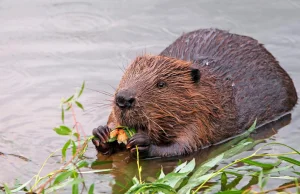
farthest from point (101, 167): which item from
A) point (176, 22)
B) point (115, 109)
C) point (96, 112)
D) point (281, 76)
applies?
point (176, 22)

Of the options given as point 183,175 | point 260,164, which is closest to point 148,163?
point 260,164

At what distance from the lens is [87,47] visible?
8.58 m

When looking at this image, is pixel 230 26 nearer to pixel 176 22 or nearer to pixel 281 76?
pixel 176 22

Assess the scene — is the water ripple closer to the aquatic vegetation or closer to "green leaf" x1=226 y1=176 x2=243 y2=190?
the aquatic vegetation

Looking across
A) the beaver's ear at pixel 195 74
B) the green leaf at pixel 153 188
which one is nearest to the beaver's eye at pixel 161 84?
the beaver's ear at pixel 195 74

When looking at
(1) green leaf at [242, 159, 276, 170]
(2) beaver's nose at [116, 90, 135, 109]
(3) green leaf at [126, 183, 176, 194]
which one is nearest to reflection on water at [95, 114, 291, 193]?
(2) beaver's nose at [116, 90, 135, 109]

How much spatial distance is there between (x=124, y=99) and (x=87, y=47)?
8.80 feet

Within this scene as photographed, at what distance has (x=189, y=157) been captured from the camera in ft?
21.1

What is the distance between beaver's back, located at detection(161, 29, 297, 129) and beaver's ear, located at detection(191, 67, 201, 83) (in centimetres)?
33

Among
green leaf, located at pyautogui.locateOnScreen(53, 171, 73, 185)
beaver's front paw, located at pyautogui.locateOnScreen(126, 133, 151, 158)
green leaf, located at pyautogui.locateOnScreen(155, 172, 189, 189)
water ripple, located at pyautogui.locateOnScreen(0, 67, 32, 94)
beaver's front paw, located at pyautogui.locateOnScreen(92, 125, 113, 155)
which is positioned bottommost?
green leaf, located at pyautogui.locateOnScreen(155, 172, 189, 189)

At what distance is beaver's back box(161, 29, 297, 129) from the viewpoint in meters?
6.90

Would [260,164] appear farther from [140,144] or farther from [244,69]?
[244,69]

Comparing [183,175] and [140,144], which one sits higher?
[140,144]

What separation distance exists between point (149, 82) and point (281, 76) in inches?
61.5
